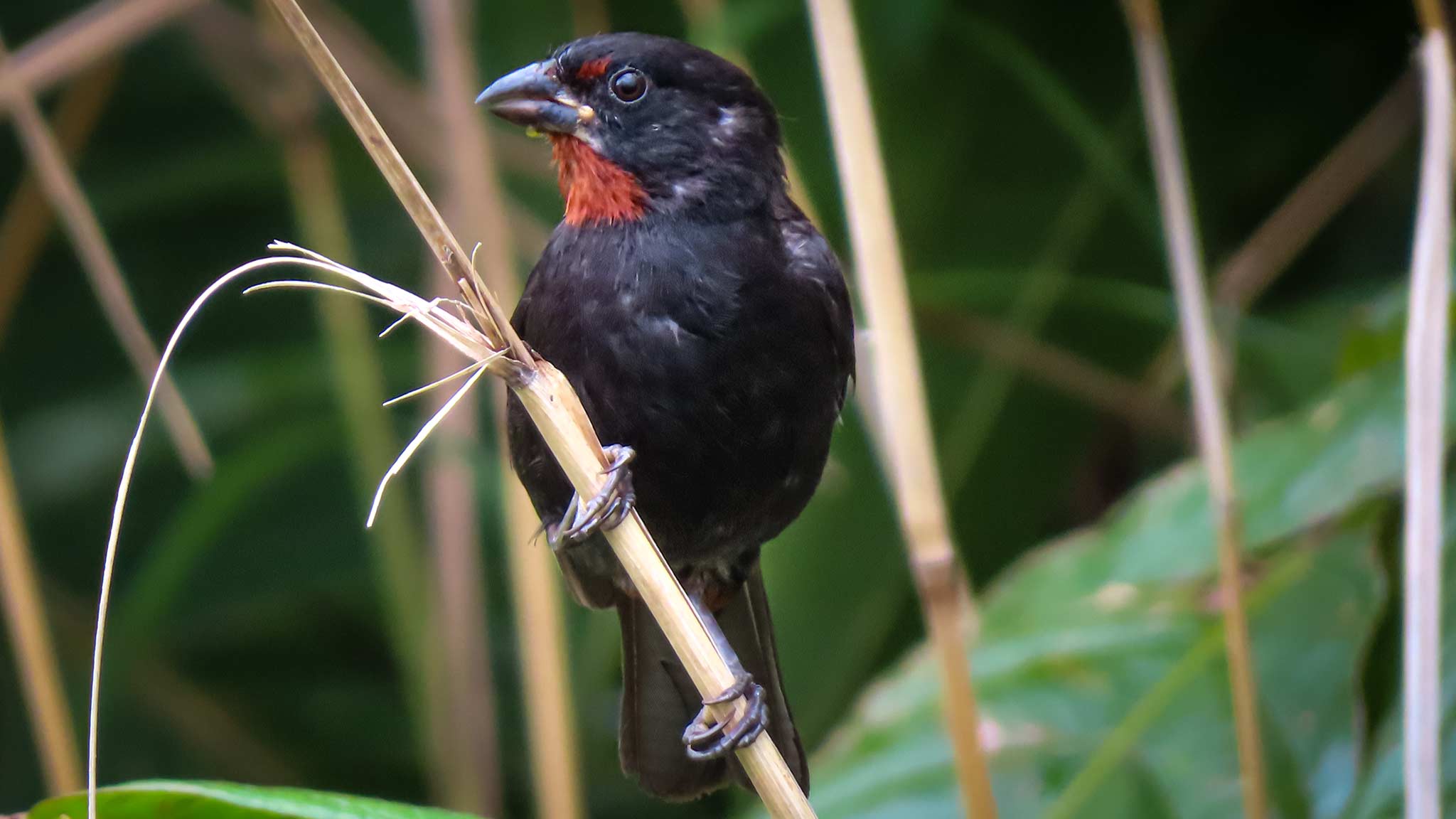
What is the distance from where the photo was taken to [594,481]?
1.23 m

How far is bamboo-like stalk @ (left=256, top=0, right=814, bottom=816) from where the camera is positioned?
114 cm

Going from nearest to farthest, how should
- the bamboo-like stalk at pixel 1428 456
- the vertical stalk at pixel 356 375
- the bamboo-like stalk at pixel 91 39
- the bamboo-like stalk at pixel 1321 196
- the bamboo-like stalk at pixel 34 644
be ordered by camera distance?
the bamboo-like stalk at pixel 1428 456 → the bamboo-like stalk at pixel 34 644 → the bamboo-like stalk at pixel 91 39 → the vertical stalk at pixel 356 375 → the bamboo-like stalk at pixel 1321 196

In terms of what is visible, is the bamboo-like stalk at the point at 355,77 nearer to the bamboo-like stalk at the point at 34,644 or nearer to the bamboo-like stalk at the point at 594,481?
the bamboo-like stalk at the point at 34,644

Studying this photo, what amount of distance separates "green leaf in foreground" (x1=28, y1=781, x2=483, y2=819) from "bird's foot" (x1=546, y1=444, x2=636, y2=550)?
0.28 meters

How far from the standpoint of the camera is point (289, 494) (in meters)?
3.44

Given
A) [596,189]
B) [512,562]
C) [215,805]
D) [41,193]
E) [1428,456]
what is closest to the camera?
[215,805]

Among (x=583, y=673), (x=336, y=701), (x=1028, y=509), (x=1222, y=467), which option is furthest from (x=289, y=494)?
(x=1222, y=467)

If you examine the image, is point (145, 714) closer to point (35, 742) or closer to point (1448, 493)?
point (35, 742)

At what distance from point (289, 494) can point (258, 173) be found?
75cm

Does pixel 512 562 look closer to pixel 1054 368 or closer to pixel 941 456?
pixel 941 456

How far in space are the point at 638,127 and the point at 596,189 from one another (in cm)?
9

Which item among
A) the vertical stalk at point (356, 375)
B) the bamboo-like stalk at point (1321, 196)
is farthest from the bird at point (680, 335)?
the bamboo-like stalk at point (1321, 196)

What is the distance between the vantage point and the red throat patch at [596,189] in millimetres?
1698

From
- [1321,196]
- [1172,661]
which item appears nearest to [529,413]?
[1172,661]
